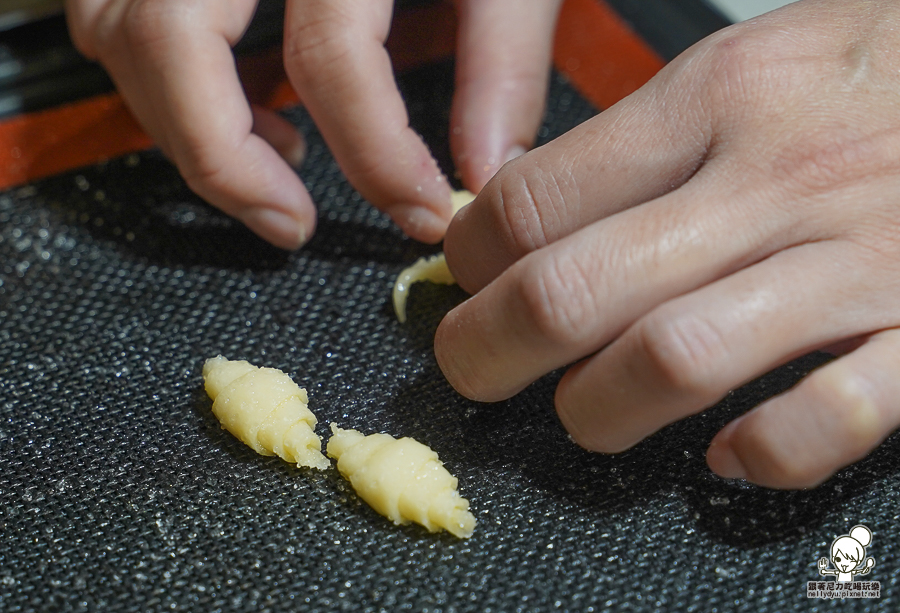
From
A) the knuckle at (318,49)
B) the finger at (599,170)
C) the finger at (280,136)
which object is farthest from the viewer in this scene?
the finger at (280,136)

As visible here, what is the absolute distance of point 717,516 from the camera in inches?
27.5

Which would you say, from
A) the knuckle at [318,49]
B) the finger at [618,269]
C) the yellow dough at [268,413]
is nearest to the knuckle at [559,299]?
the finger at [618,269]

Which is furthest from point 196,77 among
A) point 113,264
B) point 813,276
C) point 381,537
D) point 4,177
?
point 813,276

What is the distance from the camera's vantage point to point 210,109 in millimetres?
875

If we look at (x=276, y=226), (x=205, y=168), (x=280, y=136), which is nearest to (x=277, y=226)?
(x=276, y=226)

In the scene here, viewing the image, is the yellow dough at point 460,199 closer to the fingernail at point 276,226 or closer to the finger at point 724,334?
the fingernail at point 276,226

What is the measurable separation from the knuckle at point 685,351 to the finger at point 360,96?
15.8 inches

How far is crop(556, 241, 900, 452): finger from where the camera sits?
594 mm

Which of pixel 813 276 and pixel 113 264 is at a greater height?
pixel 813 276

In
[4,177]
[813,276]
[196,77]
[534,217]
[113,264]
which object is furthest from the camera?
[4,177]

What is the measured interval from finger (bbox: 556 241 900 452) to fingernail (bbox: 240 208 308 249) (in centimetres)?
45

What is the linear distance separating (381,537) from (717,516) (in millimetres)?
300

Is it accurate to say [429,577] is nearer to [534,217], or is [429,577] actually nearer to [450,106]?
[534,217]

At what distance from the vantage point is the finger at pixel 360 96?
34.2 inches
